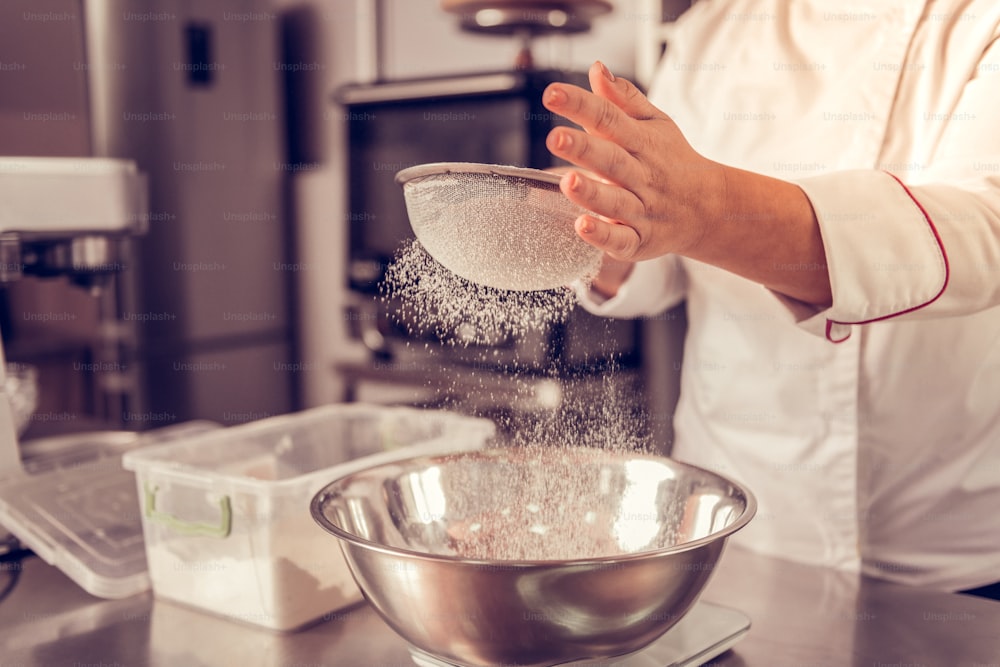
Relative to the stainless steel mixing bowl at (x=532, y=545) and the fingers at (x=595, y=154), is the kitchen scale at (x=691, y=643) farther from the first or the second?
the fingers at (x=595, y=154)

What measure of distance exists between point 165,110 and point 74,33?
0.30m

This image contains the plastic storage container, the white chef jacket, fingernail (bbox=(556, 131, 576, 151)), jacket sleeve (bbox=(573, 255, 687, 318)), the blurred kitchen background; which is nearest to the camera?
fingernail (bbox=(556, 131, 576, 151))

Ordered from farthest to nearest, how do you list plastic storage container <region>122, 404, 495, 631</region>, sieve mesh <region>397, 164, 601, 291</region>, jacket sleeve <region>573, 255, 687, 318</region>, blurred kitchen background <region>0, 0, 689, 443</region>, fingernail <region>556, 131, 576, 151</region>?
1. blurred kitchen background <region>0, 0, 689, 443</region>
2. jacket sleeve <region>573, 255, 687, 318</region>
3. plastic storage container <region>122, 404, 495, 631</region>
4. sieve mesh <region>397, 164, 601, 291</region>
5. fingernail <region>556, 131, 576, 151</region>

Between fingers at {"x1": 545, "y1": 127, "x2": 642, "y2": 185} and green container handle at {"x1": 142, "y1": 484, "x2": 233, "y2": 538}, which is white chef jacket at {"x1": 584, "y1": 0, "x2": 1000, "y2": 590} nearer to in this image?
fingers at {"x1": 545, "y1": 127, "x2": 642, "y2": 185}

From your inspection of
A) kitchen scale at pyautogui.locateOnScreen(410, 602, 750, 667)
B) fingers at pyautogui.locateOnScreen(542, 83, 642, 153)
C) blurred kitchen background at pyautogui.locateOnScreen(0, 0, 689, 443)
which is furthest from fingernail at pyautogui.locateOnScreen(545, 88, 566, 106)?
blurred kitchen background at pyautogui.locateOnScreen(0, 0, 689, 443)

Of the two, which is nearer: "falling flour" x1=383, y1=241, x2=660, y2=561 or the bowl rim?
the bowl rim

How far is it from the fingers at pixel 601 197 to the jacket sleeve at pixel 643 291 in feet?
1.42

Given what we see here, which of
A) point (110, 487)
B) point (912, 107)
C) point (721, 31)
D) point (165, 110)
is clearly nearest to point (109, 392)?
point (165, 110)

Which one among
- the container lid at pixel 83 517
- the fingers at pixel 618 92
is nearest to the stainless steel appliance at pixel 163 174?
the container lid at pixel 83 517

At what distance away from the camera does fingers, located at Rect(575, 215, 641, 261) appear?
68 cm

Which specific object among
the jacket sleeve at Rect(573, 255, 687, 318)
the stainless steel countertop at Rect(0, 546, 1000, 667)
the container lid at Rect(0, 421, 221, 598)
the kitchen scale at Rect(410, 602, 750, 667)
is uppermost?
the jacket sleeve at Rect(573, 255, 687, 318)

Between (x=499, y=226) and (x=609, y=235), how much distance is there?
0.12 m

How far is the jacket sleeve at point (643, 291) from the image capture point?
1.17m

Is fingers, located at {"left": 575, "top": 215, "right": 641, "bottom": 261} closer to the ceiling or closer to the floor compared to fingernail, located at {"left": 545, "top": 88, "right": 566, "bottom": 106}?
closer to the floor
